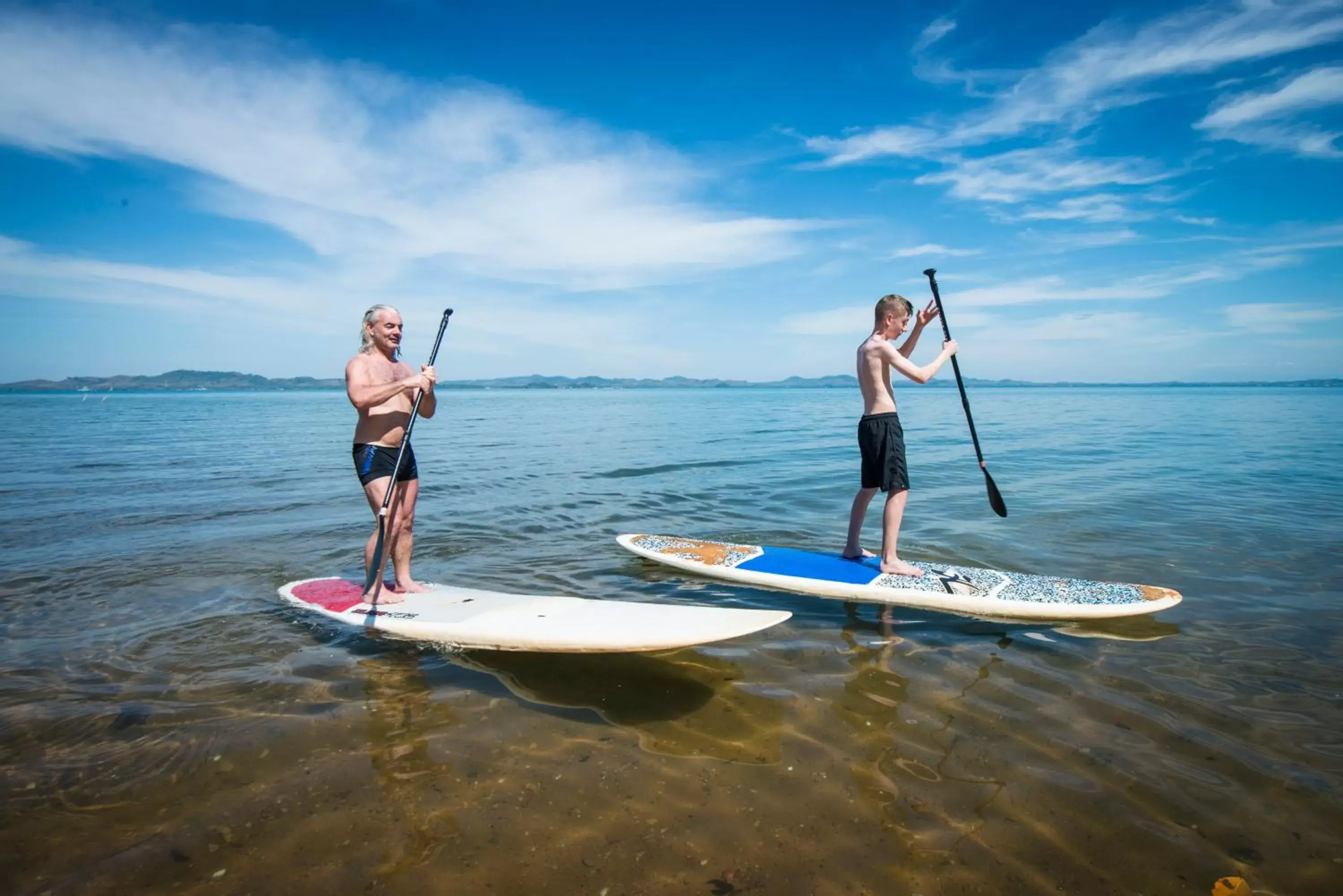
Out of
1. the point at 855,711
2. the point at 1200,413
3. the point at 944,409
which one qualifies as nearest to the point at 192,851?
the point at 855,711

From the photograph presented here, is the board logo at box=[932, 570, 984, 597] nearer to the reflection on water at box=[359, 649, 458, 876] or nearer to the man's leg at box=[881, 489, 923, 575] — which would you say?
the man's leg at box=[881, 489, 923, 575]

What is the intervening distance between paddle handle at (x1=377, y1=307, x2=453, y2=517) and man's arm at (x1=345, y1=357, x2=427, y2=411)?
259 millimetres

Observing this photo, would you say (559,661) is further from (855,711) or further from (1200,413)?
(1200,413)

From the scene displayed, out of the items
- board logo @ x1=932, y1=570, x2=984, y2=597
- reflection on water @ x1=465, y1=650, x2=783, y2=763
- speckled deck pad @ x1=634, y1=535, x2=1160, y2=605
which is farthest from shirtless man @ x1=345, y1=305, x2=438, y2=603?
board logo @ x1=932, y1=570, x2=984, y2=597

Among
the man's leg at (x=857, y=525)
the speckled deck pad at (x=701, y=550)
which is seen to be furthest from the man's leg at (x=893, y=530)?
the speckled deck pad at (x=701, y=550)

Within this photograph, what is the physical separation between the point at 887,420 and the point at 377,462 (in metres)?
4.45

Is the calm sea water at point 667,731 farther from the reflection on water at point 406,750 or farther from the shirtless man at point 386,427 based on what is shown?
the shirtless man at point 386,427

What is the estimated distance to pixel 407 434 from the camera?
17.2ft

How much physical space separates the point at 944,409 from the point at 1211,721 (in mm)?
39037

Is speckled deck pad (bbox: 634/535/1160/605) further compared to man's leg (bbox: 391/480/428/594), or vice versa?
man's leg (bbox: 391/480/428/594)

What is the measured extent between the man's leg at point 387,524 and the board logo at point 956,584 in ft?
15.0

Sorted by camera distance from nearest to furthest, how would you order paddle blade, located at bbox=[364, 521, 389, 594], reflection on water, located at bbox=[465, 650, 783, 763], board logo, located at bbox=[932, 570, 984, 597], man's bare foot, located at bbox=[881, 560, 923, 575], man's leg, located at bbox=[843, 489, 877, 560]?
reflection on water, located at bbox=[465, 650, 783, 763], paddle blade, located at bbox=[364, 521, 389, 594], board logo, located at bbox=[932, 570, 984, 597], man's bare foot, located at bbox=[881, 560, 923, 575], man's leg, located at bbox=[843, 489, 877, 560]

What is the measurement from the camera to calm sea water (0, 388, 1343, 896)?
260 cm

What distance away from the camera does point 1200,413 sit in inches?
1358
